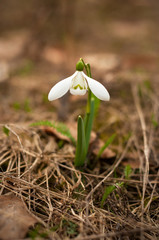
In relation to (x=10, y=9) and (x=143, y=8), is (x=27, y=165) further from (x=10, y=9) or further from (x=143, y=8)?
(x=143, y=8)

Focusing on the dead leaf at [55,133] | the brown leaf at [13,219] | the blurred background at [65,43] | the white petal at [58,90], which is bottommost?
the brown leaf at [13,219]

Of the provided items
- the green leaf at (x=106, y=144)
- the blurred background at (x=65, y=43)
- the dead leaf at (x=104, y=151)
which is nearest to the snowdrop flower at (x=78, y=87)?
the green leaf at (x=106, y=144)

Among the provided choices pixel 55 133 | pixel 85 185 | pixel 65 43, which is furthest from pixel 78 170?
pixel 65 43

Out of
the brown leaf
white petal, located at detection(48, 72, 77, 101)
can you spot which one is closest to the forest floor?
the brown leaf

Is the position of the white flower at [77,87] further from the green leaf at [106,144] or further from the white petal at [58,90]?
the green leaf at [106,144]

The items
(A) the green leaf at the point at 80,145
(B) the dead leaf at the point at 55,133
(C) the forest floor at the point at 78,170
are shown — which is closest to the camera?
(C) the forest floor at the point at 78,170
